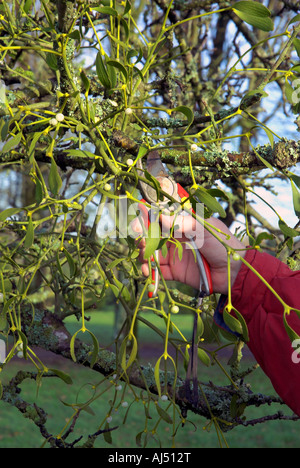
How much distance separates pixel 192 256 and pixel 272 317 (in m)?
0.20

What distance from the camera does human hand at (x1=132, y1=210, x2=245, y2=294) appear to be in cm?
74

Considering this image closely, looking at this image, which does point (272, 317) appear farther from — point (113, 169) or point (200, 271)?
point (113, 169)

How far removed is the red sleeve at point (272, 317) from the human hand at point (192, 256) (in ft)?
0.10

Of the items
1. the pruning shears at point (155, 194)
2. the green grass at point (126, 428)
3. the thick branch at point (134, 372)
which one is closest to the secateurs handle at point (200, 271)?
the pruning shears at point (155, 194)

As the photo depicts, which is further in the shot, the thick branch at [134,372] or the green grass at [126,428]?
the green grass at [126,428]

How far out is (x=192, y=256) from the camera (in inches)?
35.7

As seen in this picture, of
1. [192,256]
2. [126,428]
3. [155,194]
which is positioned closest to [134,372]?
[192,256]

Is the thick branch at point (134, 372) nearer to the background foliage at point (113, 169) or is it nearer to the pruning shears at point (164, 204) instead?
the background foliage at point (113, 169)

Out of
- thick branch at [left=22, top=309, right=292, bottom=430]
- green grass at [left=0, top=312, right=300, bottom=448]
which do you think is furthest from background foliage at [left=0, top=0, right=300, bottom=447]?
green grass at [left=0, top=312, right=300, bottom=448]

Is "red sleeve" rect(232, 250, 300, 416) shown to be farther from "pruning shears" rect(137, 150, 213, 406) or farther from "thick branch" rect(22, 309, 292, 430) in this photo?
"thick branch" rect(22, 309, 292, 430)

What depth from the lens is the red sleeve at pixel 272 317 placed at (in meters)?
0.73

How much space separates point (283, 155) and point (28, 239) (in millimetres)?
423

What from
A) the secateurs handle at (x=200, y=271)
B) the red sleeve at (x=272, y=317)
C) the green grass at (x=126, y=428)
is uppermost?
the green grass at (x=126, y=428)

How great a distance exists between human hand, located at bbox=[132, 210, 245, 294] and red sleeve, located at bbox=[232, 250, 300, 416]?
0.03 meters
